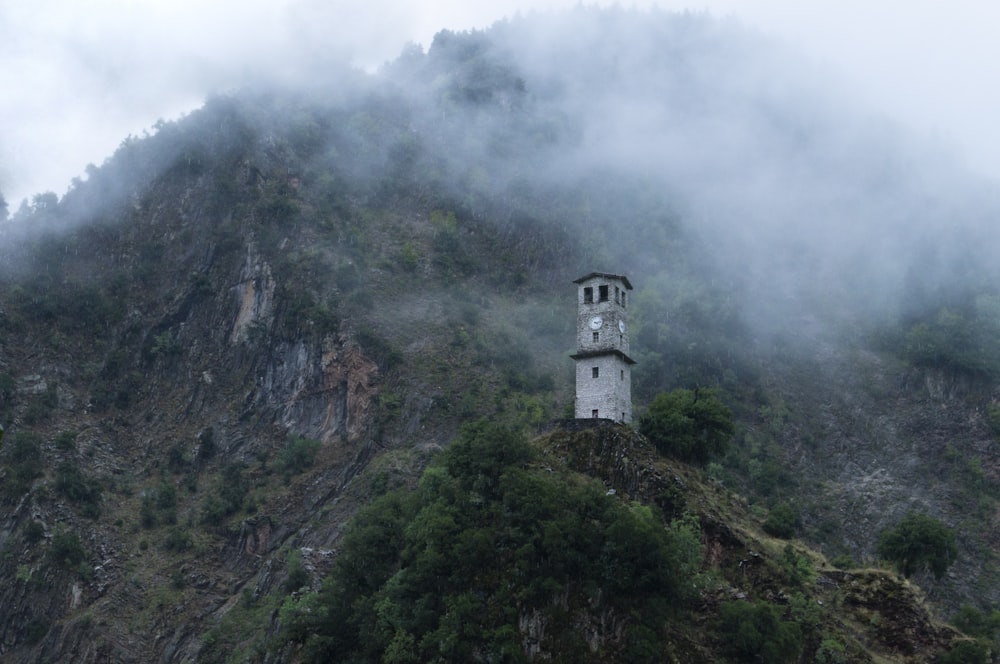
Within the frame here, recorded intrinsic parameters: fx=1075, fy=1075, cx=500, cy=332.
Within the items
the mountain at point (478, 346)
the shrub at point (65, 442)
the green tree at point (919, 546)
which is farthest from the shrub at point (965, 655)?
the shrub at point (65, 442)

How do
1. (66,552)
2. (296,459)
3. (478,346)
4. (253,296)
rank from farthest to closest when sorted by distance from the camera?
1. (253,296)
2. (478,346)
3. (296,459)
4. (66,552)

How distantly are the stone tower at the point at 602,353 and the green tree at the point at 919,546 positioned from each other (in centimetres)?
2020

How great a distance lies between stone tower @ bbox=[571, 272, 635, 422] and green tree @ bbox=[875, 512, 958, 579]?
20.2 metres

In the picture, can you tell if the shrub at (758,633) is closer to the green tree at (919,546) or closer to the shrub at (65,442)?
the green tree at (919,546)

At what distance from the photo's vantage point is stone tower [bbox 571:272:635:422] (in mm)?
69125

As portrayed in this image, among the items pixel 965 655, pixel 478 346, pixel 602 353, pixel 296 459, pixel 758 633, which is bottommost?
pixel 965 655

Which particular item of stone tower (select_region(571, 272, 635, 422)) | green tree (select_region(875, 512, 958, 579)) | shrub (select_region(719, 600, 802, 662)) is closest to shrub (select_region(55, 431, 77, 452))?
stone tower (select_region(571, 272, 635, 422))

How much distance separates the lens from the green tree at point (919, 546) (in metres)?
72.1

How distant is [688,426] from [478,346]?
39818 mm

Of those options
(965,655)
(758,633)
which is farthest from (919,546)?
(758,633)

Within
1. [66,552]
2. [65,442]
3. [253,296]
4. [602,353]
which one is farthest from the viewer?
[253,296]

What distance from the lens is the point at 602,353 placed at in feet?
228

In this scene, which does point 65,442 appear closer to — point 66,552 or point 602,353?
point 66,552

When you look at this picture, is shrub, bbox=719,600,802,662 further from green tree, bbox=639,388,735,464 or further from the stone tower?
the stone tower
